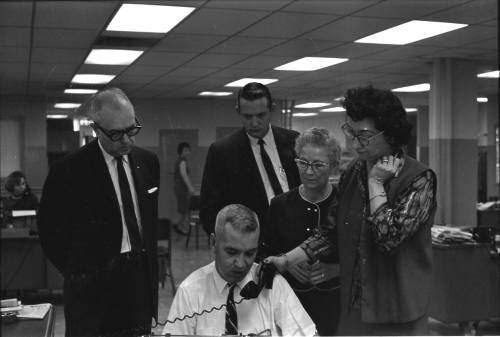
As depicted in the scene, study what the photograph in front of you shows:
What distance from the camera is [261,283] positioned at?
1600mm

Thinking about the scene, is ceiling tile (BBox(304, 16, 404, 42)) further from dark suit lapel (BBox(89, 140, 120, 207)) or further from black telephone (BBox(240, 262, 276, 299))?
black telephone (BBox(240, 262, 276, 299))

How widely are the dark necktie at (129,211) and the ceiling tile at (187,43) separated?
105 inches

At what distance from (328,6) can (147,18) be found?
3.83 ft

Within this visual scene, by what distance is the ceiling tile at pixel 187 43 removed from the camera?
4506 mm

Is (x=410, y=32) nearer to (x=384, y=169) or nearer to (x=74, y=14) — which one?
(x=74, y=14)

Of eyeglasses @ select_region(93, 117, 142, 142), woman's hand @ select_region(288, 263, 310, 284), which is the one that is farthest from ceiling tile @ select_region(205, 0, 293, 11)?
woman's hand @ select_region(288, 263, 310, 284)

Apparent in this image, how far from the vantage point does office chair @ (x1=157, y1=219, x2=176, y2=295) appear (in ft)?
14.4

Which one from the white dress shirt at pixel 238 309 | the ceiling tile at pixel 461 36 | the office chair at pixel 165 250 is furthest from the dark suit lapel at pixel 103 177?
the ceiling tile at pixel 461 36

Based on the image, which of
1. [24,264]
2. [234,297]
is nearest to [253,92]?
[234,297]

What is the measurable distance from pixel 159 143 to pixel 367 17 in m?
1.63

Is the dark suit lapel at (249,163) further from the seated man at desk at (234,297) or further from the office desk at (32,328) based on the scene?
the office desk at (32,328)

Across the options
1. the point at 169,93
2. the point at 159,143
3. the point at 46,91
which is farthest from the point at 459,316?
the point at 46,91

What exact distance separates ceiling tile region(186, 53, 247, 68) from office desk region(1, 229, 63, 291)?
1894mm

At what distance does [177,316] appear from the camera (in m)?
1.58
